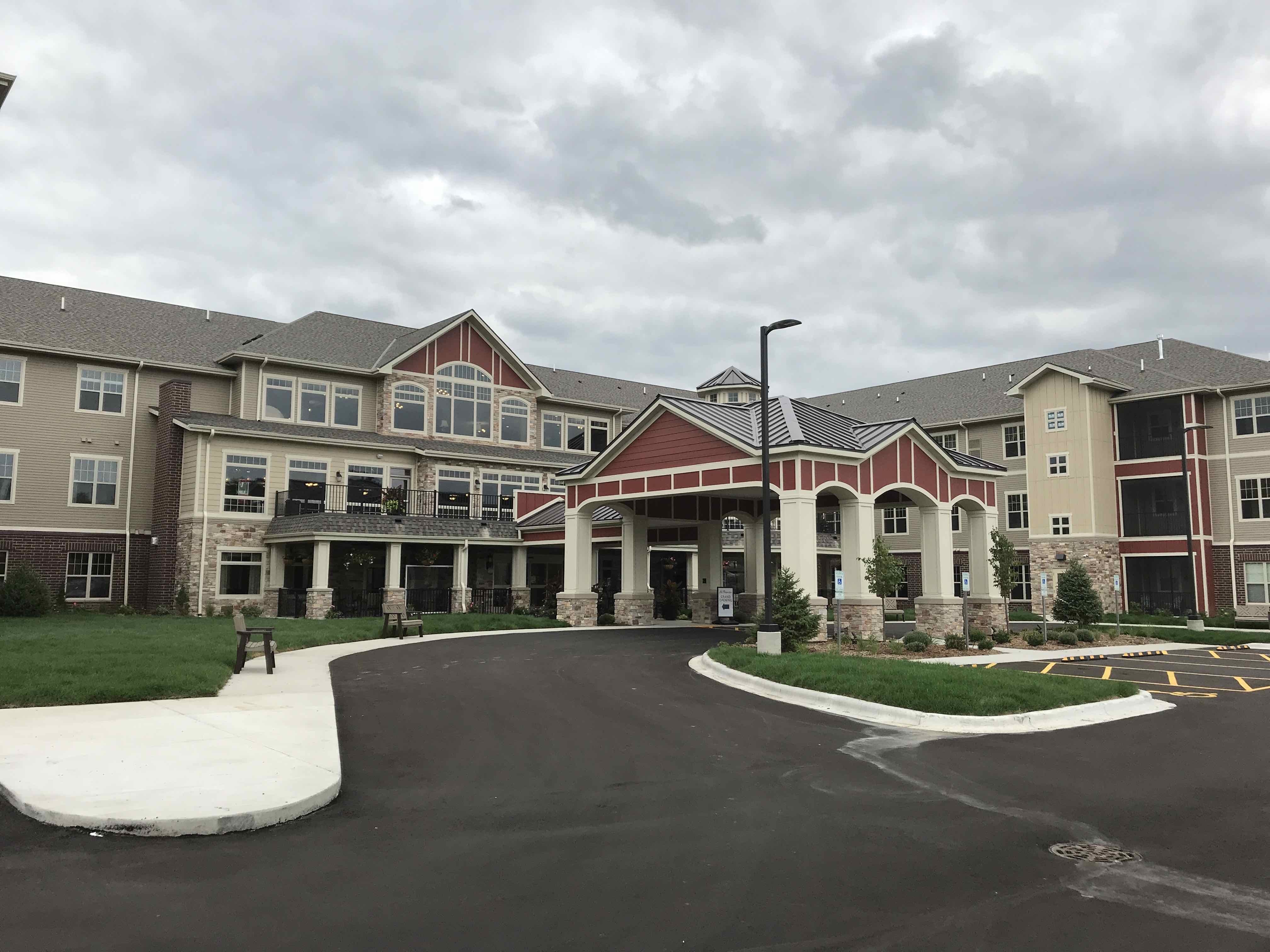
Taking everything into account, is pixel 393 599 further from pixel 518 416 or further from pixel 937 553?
pixel 937 553

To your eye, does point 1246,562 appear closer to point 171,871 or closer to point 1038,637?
point 1038,637

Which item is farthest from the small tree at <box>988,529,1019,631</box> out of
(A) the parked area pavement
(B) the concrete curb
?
(A) the parked area pavement

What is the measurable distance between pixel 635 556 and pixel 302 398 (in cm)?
1468

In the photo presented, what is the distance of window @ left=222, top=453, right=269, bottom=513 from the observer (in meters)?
33.2

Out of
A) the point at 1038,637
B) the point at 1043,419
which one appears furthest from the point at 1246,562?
the point at 1038,637

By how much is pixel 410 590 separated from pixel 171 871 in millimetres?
29793

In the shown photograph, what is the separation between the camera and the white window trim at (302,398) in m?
36.2

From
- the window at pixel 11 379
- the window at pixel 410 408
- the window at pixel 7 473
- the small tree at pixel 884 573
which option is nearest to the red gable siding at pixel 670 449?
the small tree at pixel 884 573

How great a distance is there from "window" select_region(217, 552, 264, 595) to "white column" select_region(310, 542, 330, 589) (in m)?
3.02

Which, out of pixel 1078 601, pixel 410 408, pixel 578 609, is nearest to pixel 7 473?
pixel 410 408

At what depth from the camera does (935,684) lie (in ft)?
46.6

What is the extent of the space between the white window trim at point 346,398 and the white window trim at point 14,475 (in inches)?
410

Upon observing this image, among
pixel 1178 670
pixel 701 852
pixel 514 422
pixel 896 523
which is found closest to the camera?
pixel 701 852

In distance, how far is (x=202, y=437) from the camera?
3281 centimetres
